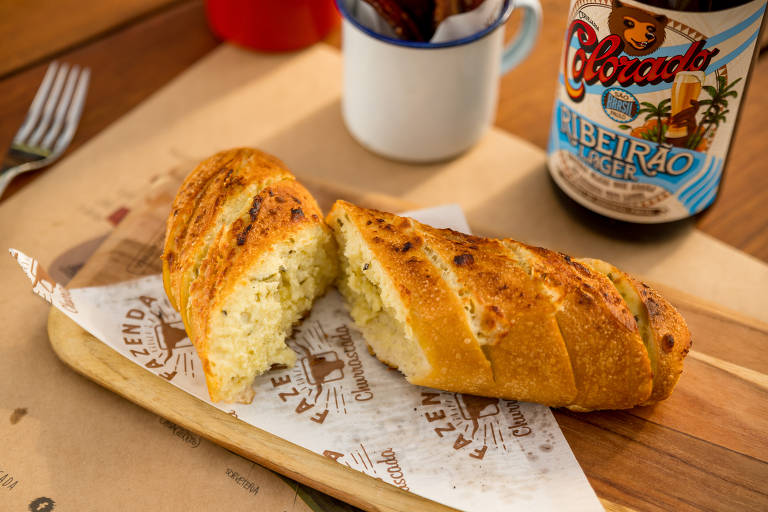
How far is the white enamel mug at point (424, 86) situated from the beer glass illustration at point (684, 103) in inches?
18.1

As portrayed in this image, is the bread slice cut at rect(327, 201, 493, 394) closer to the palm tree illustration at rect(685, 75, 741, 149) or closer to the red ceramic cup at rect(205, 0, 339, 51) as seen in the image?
the palm tree illustration at rect(685, 75, 741, 149)

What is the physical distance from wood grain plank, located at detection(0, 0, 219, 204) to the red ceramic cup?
10 cm

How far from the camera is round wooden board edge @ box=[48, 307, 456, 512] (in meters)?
1.26

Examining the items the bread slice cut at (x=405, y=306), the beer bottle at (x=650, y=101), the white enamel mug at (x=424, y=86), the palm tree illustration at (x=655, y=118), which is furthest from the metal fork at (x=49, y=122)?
the palm tree illustration at (x=655, y=118)

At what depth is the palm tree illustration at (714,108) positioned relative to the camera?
1.39 meters

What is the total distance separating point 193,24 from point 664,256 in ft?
5.24

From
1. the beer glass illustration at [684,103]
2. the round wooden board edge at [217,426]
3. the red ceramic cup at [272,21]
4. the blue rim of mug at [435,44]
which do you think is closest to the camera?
the round wooden board edge at [217,426]

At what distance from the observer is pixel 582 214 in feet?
5.64

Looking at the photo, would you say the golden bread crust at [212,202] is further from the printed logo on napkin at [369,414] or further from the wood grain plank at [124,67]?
the wood grain plank at [124,67]

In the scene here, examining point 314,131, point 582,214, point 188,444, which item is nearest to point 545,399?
point 582,214

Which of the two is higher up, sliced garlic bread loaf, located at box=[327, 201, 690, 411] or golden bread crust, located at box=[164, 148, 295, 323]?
golden bread crust, located at box=[164, 148, 295, 323]

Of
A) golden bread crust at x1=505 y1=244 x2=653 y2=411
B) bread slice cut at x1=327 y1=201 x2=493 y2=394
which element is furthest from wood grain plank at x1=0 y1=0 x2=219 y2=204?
golden bread crust at x1=505 y1=244 x2=653 y2=411

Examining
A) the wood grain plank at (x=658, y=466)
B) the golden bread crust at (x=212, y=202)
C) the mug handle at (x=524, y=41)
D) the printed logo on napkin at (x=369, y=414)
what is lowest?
the wood grain plank at (x=658, y=466)

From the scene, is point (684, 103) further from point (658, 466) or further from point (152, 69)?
point (152, 69)
